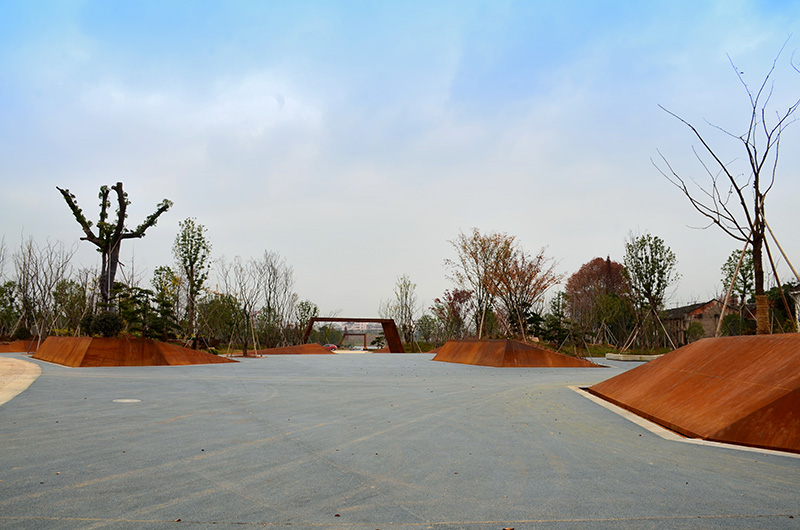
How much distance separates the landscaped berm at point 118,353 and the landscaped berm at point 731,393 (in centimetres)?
1328

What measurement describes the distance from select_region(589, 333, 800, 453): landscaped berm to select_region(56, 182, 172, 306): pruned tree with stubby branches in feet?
65.1

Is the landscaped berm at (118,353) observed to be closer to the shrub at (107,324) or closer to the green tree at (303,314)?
the shrub at (107,324)

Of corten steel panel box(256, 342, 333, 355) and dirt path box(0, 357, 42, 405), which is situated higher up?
dirt path box(0, 357, 42, 405)

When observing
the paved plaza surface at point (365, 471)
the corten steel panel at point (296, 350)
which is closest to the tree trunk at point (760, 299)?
the paved plaza surface at point (365, 471)

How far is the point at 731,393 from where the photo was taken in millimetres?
5348

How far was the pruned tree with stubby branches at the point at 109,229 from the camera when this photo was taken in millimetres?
20469

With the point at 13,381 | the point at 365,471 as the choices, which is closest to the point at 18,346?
the point at 13,381

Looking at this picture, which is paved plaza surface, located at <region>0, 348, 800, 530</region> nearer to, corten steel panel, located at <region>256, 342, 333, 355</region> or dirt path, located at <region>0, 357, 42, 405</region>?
dirt path, located at <region>0, 357, 42, 405</region>

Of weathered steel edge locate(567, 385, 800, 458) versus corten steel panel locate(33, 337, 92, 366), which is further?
corten steel panel locate(33, 337, 92, 366)

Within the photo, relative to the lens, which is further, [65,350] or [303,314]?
[303,314]

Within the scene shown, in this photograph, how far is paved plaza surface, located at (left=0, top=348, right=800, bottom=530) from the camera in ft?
9.46

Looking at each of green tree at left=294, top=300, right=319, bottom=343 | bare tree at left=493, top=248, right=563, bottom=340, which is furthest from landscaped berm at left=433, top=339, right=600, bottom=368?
green tree at left=294, top=300, right=319, bottom=343

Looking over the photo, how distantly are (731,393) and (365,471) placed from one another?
4042mm

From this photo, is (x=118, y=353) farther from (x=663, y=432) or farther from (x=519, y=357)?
(x=663, y=432)
